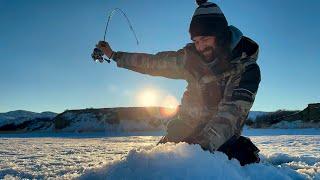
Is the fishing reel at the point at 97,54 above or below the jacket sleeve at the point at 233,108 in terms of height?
above

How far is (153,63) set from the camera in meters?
4.14

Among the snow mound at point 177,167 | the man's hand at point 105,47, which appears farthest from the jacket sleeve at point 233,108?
the man's hand at point 105,47

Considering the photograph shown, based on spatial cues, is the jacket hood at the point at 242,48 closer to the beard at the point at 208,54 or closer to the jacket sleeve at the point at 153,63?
the beard at the point at 208,54

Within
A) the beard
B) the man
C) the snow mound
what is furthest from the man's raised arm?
the snow mound

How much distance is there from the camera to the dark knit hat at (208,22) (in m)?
3.43

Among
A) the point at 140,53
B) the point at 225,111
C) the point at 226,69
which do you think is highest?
the point at 140,53

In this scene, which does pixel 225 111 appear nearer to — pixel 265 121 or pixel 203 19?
pixel 203 19

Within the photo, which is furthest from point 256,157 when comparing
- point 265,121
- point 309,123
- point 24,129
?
point 24,129

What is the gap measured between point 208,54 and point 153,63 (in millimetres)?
755

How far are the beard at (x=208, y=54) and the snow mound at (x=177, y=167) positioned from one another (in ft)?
3.03

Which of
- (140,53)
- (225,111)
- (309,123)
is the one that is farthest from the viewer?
(309,123)

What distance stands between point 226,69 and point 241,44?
0.23 m

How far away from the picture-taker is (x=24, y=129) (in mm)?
27172

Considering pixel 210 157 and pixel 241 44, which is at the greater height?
pixel 241 44
